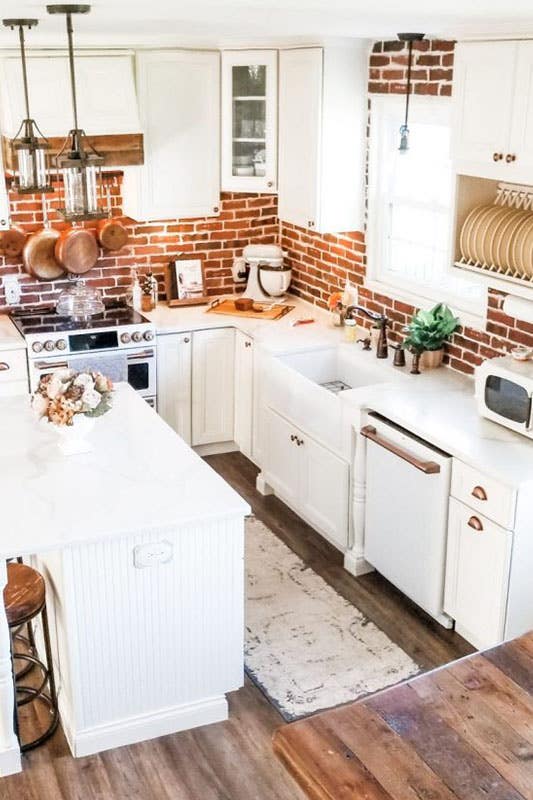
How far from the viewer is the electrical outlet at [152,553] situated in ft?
11.4

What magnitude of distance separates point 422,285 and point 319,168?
0.92 meters

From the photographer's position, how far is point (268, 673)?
13.7 ft

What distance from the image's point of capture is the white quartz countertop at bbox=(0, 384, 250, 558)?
3414 millimetres

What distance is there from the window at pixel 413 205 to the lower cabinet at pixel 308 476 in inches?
41.6

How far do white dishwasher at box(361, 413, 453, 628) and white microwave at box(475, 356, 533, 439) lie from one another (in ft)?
1.09

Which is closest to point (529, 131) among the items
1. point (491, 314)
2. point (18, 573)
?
point (491, 314)

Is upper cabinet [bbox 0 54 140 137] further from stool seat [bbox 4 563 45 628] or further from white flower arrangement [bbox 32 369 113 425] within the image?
stool seat [bbox 4 563 45 628]

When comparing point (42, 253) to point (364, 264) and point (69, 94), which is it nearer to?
point (69, 94)

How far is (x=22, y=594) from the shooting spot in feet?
11.8

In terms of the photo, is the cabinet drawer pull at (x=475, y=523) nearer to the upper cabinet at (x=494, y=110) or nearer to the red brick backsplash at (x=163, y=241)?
the upper cabinet at (x=494, y=110)

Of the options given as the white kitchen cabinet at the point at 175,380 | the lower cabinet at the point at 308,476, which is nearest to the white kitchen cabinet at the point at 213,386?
the white kitchen cabinet at the point at 175,380

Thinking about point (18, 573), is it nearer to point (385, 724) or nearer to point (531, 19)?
point (385, 724)

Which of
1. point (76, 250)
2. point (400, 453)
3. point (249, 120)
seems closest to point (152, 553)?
point (400, 453)

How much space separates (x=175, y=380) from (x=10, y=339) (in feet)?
3.47
